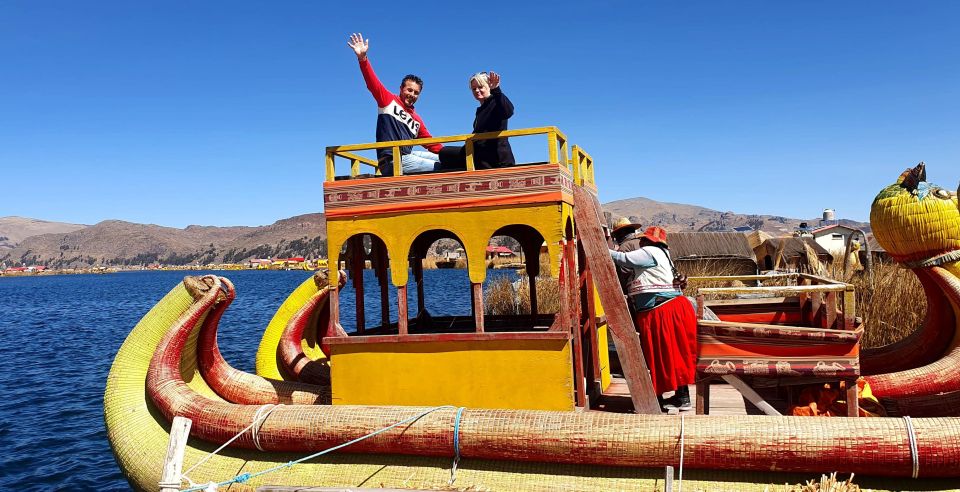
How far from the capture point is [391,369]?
6945mm

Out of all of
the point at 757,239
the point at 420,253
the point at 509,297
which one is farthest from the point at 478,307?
the point at 757,239

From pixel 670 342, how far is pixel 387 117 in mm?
3688

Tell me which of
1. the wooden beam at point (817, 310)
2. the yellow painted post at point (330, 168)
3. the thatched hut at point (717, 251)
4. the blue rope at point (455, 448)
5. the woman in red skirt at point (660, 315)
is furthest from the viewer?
the thatched hut at point (717, 251)

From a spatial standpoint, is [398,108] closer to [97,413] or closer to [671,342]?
[671,342]

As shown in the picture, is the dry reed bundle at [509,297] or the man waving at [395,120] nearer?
the man waving at [395,120]

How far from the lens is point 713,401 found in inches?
312

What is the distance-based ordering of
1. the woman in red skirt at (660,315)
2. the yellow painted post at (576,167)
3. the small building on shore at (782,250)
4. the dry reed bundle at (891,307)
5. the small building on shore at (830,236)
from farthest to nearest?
the small building on shore at (830,236) < the small building on shore at (782,250) < the dry reed bundle at (891,307) < the yellow painted post at (576,167) < the woman in red skirt at (660,315)

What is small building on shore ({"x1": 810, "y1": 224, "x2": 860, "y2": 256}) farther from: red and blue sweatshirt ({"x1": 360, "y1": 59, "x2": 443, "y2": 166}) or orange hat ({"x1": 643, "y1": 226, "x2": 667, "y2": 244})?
red and blue sweatshirt ({"x1": 360, "y1": 59, "x2": 443, "y2": 166})

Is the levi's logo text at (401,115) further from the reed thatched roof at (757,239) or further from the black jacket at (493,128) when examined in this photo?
the reed thatched roof at (757,239)

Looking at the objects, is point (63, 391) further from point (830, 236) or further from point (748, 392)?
point (830, 236)

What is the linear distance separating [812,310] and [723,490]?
4.02 meters

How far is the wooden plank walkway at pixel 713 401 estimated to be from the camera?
7521mm

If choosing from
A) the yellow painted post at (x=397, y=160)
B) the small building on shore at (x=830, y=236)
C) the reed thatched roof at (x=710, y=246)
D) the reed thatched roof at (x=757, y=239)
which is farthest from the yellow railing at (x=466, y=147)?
the small building on shore at (x=830, y=236)

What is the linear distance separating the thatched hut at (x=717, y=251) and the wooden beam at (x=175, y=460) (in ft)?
92.2
